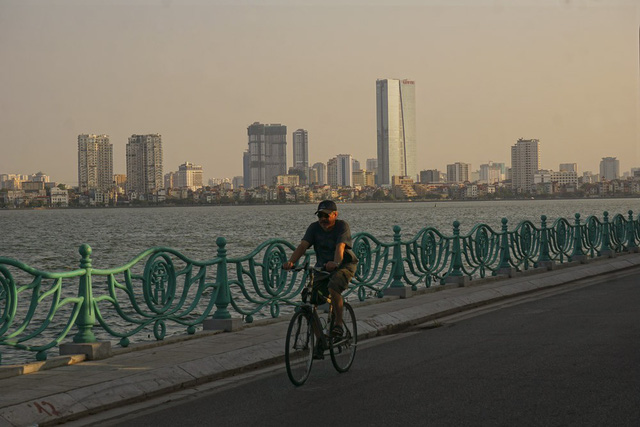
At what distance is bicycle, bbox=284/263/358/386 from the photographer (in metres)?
9.11

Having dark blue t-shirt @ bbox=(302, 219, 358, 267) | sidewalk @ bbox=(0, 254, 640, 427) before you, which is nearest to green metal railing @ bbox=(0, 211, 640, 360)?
sidewalk @ bbox=(0, 254, 640, 427)

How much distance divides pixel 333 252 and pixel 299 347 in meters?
1.31

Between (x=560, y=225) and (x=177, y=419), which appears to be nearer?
(x=177, y=419)

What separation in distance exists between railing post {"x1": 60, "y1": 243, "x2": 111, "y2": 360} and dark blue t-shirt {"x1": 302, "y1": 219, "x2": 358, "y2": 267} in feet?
8.38

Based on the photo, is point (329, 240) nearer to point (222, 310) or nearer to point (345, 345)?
point (345, 345)

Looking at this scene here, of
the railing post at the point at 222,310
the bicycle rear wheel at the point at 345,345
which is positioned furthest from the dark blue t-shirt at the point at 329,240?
the railing post at the point at 222,310

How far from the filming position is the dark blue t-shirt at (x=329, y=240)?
32.7 ft

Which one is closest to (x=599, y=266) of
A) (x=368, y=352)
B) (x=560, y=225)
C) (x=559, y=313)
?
(x=560, y=225)

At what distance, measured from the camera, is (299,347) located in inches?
363

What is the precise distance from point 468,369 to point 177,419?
134 inches

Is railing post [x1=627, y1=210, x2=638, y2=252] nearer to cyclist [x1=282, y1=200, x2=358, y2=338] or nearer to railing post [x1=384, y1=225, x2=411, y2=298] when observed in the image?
railing post [x1=384, y1=225, x2=411, y2=298]

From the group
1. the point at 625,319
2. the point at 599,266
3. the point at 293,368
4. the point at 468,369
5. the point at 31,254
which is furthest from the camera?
the point at 31,254

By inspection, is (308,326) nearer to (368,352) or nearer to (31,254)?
(368,352)

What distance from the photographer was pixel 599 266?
23.3m
